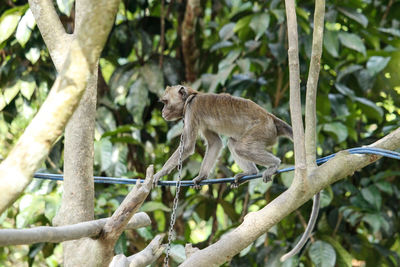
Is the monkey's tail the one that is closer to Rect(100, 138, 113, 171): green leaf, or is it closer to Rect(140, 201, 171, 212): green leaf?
Rect(140, 201, 171, 212): green leaf

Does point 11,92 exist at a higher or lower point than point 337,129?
higher

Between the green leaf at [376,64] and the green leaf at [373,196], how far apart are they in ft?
4.15

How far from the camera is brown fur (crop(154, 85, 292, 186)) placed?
505cm

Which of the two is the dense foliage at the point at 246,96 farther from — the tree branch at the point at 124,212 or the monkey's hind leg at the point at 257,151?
the tree branch at the point at 124,212

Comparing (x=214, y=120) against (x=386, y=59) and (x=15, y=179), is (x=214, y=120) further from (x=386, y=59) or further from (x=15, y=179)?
(x=15, y=179)

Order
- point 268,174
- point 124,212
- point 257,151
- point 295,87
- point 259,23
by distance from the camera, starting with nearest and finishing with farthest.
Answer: point 124,212, point 295,87, point 268,174, point 257,151, point 259,23

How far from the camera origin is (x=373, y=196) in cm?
661

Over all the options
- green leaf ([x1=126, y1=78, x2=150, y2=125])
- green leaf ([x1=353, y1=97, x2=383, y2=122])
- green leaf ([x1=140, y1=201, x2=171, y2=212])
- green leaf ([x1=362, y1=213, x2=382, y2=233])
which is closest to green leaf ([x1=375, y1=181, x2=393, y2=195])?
green leaf ([x1=362, y1=213, x2=382, y2=233])

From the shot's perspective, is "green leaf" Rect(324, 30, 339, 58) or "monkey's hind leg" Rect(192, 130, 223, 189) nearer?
"monkey's hind leg" Rect(192, 130, 223, 189)

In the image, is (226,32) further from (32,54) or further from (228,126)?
(32,54)

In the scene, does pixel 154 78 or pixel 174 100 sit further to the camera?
pixel 154 78

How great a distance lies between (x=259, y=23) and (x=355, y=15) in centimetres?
115

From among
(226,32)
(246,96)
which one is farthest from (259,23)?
(246,96)

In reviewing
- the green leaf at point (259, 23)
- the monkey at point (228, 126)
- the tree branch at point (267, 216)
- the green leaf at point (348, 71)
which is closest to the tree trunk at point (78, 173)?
the tree branch at point (267, 216)
